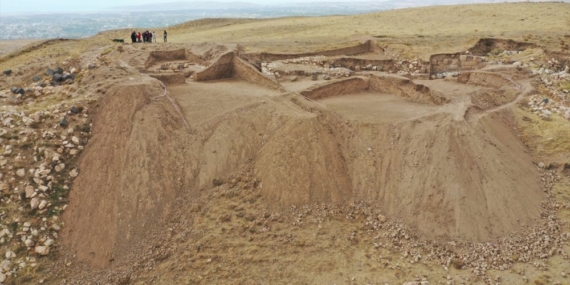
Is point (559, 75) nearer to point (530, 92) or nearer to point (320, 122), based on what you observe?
point (530, 92)

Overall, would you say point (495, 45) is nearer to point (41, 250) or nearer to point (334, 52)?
point (334, 52)

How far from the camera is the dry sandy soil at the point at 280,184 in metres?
8.80

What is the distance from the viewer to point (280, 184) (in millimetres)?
10391

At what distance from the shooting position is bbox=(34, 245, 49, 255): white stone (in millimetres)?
8656

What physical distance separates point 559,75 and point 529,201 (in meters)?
8.79

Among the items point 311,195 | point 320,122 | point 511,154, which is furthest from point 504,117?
point 311,195

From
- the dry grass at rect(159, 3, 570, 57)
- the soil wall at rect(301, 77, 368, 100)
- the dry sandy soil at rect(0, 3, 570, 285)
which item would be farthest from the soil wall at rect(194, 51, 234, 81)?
the dry grass at rect(159, 3, 570, 57)

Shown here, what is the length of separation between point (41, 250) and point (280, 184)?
587 centimetres

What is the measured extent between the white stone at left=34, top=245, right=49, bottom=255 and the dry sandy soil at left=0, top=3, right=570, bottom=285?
29 millimetres

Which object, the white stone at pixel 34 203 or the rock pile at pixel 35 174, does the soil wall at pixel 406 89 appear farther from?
the white stone at pixel 34 203

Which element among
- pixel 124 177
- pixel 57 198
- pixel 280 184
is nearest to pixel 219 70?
pixel 124 177

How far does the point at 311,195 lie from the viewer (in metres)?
10.4

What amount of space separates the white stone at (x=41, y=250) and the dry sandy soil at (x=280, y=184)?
0.10ft

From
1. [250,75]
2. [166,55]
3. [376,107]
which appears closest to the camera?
[376,107]
